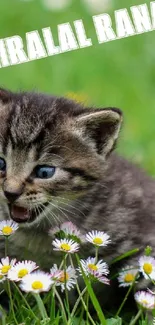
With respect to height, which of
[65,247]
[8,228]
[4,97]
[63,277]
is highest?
[4,97]

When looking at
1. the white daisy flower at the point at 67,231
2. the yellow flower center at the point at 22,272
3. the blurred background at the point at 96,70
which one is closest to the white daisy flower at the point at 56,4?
the blurred background at the point at 96,70

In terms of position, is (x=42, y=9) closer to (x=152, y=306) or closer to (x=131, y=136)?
(x=131, y=136)

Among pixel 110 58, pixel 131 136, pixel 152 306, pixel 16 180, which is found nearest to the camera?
pixel 152 306

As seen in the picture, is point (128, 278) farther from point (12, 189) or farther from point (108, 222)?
point (12, 189)

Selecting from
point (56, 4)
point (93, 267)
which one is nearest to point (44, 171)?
point (93, 267)

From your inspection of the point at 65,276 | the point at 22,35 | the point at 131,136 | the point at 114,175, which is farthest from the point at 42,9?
the point at 65,276

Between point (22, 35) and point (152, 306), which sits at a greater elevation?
point (22, 35)
